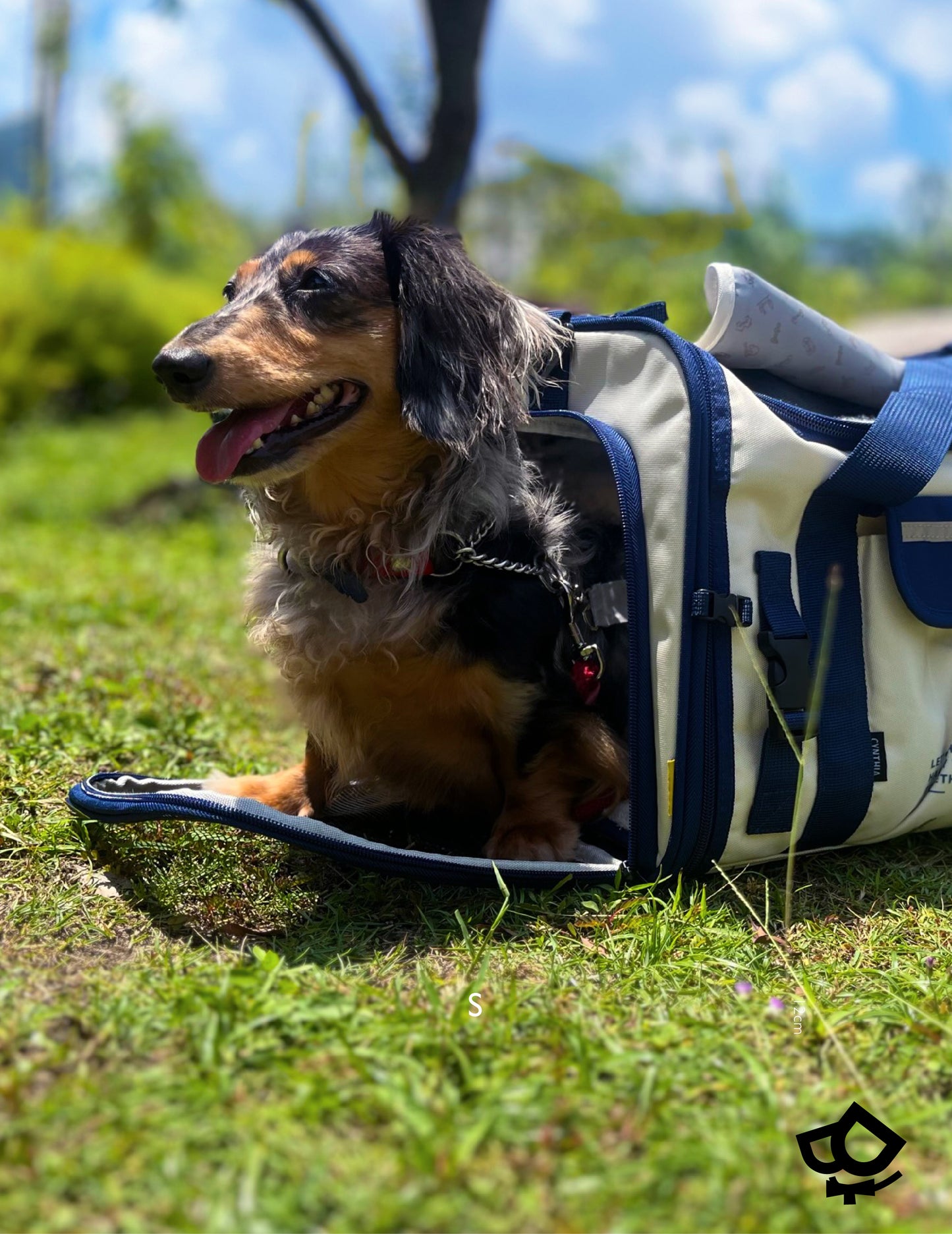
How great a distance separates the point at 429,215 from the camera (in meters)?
4.91

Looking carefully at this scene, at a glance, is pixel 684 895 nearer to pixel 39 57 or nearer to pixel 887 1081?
pixel 887 1081

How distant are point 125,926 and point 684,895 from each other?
106 cm

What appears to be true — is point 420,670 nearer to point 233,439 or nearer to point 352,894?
→ point 352,894

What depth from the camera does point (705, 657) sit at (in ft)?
6.89

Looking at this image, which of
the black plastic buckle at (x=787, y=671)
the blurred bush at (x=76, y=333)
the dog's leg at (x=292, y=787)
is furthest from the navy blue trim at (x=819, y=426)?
the blurred bush at (x=76, y=333)

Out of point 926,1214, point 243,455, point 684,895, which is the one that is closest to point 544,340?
point 243,455

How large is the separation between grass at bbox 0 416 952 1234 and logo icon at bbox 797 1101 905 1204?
18 mm

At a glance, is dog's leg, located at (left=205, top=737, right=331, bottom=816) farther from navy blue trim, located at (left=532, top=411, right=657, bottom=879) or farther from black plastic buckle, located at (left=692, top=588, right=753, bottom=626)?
black plastic buckle, located at (left=692, top=588, right=753, bottom=626)

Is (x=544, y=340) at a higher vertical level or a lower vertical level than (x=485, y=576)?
higher

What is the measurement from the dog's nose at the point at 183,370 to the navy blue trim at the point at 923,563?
1399 mm

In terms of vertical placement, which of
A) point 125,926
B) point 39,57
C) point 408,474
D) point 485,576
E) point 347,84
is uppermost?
point 39,57

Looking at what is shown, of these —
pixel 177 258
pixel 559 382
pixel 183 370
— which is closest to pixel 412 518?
pixel 559 382

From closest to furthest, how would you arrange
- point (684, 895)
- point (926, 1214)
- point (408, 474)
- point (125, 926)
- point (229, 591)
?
point (926, 1214) < point (125, 926) < point (684, 895) < point (408, 474) < point (229, 591)

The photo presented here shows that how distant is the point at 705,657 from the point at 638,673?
0.43 ft
